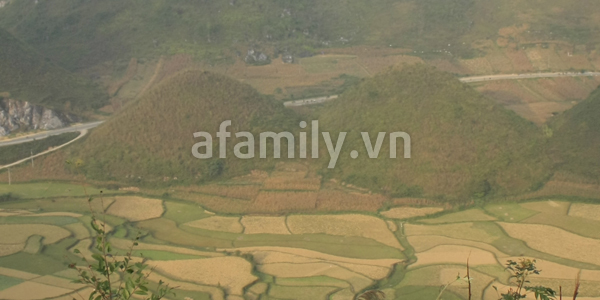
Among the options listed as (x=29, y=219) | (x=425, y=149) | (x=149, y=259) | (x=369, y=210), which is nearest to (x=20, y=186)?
(x=29, y=219)

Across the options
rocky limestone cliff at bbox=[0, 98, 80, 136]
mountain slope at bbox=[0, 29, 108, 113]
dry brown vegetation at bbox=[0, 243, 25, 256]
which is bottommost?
dry brown vegetation at bbox=[0, 243, 25, 256]

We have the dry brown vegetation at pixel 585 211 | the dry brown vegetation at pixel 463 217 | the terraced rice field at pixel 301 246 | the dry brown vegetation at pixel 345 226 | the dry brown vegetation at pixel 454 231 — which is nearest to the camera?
the terraced rice field at pixel 301 246

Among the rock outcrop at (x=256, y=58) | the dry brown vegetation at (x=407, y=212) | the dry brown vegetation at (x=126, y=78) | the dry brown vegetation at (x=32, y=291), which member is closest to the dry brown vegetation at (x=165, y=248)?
the dry brown vegetation at (x=32, y=291)

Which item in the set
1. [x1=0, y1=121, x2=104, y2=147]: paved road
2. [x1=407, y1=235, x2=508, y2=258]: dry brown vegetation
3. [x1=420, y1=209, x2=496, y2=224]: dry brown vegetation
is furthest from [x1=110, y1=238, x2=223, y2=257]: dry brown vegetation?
[x1=0, y1=121, x2=104, y2=147]: paved road

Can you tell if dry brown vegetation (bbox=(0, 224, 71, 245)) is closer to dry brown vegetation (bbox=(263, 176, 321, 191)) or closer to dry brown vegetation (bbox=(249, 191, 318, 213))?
dry brown vegetation (bbox=(249, 191, 318, 213))

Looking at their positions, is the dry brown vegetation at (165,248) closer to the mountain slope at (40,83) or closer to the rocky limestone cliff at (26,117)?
Result: the rocky limestone cliff at (26,117)
